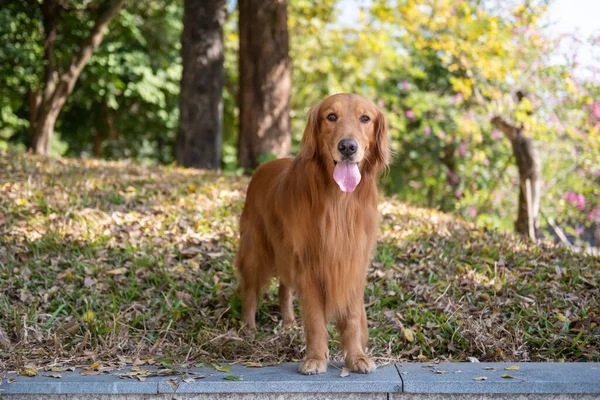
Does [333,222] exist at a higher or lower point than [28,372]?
higher

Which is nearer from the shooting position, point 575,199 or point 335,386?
point 335,386

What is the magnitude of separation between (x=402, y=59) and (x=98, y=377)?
1453 centimetres

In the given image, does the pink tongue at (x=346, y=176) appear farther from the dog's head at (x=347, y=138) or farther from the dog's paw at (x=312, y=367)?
the dog's paw at (x=312, y=367)

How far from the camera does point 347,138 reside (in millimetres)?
3570

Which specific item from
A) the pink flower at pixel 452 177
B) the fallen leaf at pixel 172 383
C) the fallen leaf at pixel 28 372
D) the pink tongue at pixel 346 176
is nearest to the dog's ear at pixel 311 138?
the pink tongue at pixel 346 176

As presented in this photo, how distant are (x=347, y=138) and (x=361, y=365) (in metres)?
1.27

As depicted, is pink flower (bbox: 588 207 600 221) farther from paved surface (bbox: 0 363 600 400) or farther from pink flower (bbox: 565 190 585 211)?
paved surface (bbox: 0 363 600 400)

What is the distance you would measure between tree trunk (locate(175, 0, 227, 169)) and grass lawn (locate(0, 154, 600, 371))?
257 cm

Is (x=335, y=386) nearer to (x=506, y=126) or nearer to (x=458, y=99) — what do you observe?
(x=506, y=126)

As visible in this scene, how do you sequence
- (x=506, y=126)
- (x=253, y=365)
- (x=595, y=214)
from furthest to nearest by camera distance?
1. (x=595, y=214)
2. (x=506, y=126)
3. (x=253, y=365)

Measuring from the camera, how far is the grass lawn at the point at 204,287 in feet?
14.4

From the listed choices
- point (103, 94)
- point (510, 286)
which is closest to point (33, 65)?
point (103, 94)

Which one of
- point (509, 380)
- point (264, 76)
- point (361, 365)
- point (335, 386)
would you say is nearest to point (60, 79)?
point (264, 76)

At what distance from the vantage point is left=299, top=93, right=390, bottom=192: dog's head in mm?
3604
